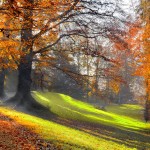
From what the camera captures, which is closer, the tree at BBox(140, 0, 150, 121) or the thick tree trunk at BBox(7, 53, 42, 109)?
the thick tree trunk at BBox(7, 53, 42, 109)

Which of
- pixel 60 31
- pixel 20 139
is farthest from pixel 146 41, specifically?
pixel 20 139

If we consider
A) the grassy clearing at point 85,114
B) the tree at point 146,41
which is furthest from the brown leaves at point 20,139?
the tree at point 146,41

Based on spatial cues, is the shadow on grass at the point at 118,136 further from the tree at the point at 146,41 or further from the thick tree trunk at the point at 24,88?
the tree at the point at 146,41

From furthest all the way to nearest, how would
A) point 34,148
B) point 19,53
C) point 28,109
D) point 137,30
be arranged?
point 137,30 < point 28,109 < point 19,53 < point 34,148

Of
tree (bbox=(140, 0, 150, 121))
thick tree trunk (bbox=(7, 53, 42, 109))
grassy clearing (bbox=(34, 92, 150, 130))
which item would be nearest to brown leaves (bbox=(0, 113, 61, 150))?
thick tree trunk (bbox=(7, 53, 42, 109))

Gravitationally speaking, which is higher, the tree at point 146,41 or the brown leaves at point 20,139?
the tree at point 146,41

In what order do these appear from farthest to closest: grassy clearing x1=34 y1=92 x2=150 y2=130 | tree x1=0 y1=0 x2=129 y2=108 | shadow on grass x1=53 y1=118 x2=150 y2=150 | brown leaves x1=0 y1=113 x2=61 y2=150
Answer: grassy clearing x1=34 y1=92 x2=150 y2=130 → tree x1=0 y1=0 x2=129 y2=108 → shadow on grass x1=53 y1=118 x2=150 y2=150 → brown leaves x1=0 y1=113 x2=61 y2=150

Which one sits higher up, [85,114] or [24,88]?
[24,88]

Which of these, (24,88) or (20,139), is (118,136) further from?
(20,139)

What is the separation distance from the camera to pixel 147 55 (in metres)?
25.4

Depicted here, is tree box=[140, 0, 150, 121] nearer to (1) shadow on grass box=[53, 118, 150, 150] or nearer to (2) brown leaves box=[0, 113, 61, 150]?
(1) shadow on grass box=[53, 118, 150, 150]

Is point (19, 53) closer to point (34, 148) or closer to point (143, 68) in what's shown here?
point (143, 68)

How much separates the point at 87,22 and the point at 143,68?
19.8ft

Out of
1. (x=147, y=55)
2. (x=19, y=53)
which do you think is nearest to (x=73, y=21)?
(x=19, y=53)
